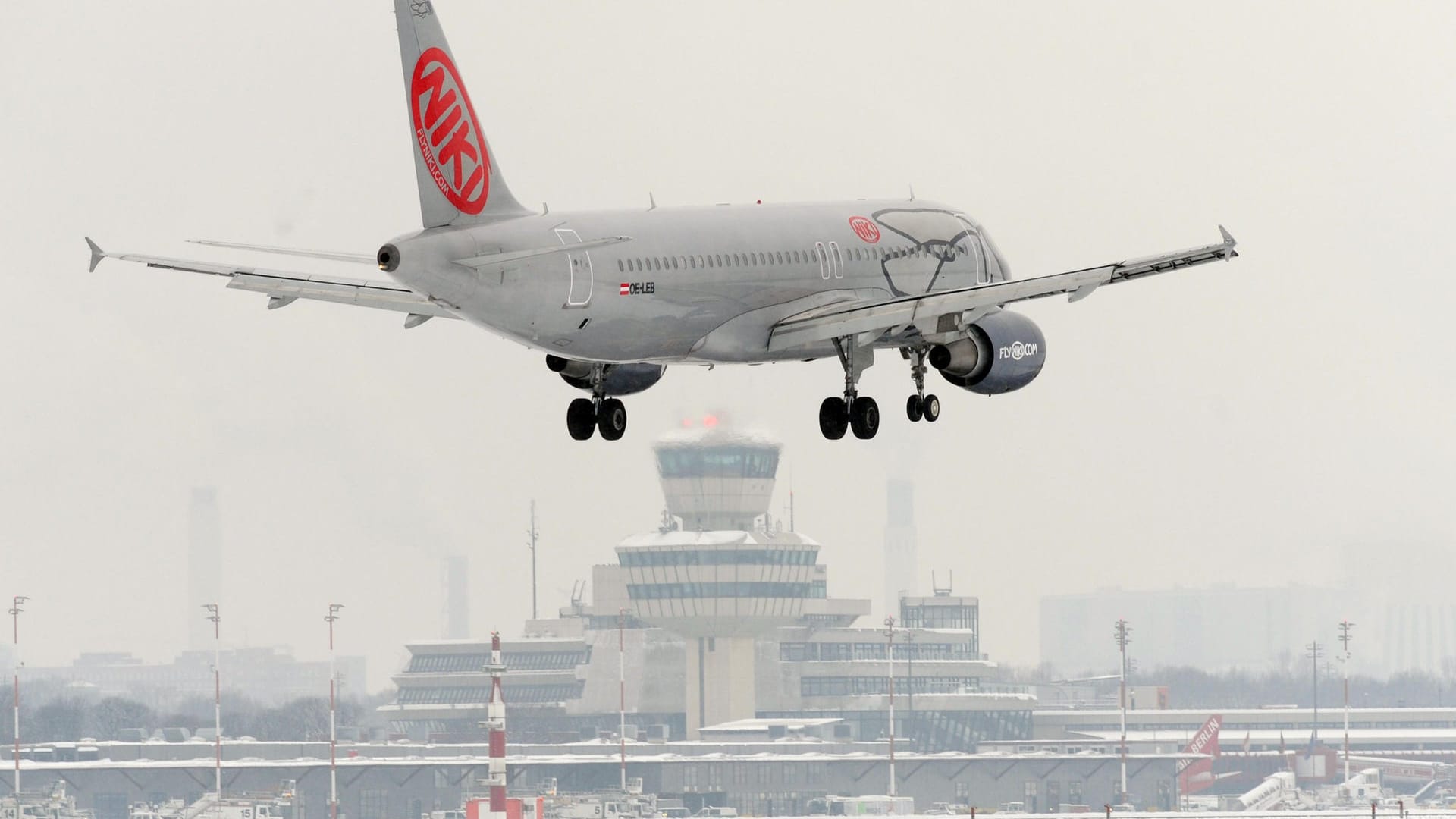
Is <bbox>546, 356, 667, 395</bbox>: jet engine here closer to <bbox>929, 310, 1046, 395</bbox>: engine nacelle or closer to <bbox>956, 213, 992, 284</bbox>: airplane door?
<bbox>929, 310, 1046, 395</bbox>: engine nacelle

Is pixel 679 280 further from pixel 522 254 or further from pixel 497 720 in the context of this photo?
pixel 497 720

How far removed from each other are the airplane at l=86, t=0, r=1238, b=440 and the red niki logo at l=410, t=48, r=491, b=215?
3 centimetres

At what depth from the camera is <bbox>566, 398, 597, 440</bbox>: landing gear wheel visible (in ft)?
195

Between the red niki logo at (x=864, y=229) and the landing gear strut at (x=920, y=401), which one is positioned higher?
the red niki logo at (x=864, y=229)

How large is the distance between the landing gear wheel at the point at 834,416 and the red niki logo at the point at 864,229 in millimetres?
4343

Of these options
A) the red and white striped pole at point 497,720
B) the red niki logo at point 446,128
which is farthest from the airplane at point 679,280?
the red and white striped pole at point 497,720

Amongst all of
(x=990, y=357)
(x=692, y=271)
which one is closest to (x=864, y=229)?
(x=990, y=357)

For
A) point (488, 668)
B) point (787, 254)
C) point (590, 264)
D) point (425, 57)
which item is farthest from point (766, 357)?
point (488, 668)

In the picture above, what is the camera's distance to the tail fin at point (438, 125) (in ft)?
172

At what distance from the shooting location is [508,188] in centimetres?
5384

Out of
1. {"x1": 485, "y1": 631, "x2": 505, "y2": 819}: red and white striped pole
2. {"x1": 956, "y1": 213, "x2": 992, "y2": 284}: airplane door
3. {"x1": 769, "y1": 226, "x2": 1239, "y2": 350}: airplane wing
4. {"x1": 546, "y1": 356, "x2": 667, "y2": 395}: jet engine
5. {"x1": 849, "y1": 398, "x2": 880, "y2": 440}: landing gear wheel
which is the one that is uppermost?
{"x1": 956, "y1": 213, "x2": 992, "y2": 284}: airplane door

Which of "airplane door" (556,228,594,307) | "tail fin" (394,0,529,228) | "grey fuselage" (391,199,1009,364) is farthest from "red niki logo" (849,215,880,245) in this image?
"tail fin" (394,0,529,228)

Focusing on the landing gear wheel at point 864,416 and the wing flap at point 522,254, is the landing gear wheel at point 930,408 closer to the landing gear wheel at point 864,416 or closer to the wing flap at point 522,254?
the landing gear wheel at point 864,416

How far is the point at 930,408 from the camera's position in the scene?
6069 cm
